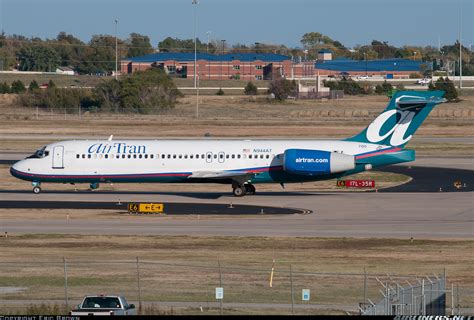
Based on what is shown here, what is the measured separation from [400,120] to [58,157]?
837 inches

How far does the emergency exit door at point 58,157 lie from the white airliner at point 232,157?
1cm

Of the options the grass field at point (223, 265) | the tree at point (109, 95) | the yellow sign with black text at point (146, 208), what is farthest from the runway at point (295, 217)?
the tree at point (109, 95)

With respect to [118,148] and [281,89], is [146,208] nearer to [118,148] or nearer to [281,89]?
[118,148]

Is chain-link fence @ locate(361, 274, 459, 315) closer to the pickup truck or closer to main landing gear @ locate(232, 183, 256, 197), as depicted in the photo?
the pickup truck

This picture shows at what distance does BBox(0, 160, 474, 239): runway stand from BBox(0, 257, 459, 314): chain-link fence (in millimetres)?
9455

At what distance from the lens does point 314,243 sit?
4719cm

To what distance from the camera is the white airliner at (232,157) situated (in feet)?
208

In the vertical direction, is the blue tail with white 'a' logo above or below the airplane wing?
above

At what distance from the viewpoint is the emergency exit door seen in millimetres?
64375

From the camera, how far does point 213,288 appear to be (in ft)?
120

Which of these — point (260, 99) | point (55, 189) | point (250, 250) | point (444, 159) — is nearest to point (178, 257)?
point (250, 250)

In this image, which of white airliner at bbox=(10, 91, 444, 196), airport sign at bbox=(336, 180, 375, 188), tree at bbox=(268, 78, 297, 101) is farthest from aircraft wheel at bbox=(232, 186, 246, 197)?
tree at bbox=(268, 78, 297, 101)

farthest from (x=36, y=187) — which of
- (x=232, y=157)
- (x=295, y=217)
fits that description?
(x=295, y=217)

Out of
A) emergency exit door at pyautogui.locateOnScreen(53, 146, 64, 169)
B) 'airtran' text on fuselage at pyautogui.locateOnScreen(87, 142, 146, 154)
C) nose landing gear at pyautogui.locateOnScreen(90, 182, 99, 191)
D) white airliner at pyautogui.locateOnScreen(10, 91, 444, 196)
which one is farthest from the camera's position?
nose landing gear at pyautogui.locateOnScreen(90, 182, 99, 191)
